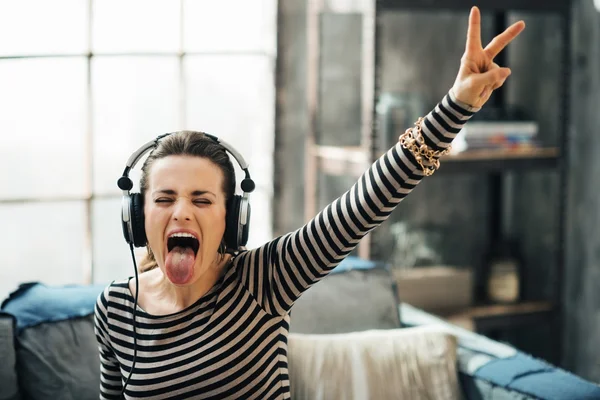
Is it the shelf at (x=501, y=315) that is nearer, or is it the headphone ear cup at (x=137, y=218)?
the headphone ear cup at (x=137, y=218)

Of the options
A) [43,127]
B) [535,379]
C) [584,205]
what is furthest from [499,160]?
[43,127]

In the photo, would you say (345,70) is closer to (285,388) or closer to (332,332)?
(332,332)

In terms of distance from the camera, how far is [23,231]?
2566 mm

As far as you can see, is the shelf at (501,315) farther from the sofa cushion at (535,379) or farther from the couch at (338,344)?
the sofa cushion at (535,379)

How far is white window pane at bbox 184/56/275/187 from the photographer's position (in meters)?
2.74

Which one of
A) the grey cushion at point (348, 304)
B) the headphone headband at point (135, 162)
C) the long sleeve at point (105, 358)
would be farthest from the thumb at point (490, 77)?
the grey cushion at point (348, 304)

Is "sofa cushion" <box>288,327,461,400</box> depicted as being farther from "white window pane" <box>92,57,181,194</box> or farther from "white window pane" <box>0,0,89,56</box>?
"white window pane" <box>0,0,89,56</box>

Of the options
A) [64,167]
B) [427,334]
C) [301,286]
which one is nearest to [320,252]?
[301,286]

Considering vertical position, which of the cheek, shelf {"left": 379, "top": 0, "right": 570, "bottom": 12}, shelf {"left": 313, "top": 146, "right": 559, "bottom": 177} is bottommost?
the cheek

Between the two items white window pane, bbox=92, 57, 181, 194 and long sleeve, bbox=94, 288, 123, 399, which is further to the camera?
white window pane, bbox=92, 57, 181, 194

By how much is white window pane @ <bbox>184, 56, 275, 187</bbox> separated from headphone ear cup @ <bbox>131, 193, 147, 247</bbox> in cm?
130

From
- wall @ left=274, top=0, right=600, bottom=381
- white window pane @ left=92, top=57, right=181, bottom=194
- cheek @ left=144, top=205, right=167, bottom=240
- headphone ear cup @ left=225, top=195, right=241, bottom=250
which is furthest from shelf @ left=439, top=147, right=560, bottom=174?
cheek @ left=144, top=205, right=167, bottom=240

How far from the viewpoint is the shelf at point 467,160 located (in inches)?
104

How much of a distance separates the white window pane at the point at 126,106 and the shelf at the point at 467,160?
0.53 m
